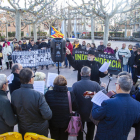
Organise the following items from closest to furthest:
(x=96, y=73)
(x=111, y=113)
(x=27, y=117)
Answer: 1. (x=111, y=113)
2. (x=27, y=117)
3. (x=96, y=73)

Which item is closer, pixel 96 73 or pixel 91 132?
pixel 91 132

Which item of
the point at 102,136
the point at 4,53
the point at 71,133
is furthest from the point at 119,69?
the point at 4,53

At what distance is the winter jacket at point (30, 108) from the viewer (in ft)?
8.16

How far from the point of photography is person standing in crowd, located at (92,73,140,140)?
7.06ft

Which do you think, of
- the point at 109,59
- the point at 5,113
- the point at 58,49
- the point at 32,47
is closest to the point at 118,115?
the point at 5,113

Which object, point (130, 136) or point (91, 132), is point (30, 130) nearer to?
point (91, 132)

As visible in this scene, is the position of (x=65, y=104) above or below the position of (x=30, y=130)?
above

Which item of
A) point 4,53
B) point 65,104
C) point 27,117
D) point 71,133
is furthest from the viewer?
point 4,53

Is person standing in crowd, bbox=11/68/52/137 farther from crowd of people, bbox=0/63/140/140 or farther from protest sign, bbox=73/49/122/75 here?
protest sign, bbox=73/49/122/75

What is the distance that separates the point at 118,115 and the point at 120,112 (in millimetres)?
47

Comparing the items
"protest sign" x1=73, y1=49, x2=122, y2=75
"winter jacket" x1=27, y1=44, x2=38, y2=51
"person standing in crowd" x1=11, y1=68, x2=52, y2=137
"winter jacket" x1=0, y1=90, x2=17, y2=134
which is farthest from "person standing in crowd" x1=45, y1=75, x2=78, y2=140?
"winter jacket" x1=27, y1=44, x2=38, y2=51

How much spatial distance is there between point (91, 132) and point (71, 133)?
59cm

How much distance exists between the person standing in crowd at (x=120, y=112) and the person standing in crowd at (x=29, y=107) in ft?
2.67

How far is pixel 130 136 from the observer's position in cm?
387
